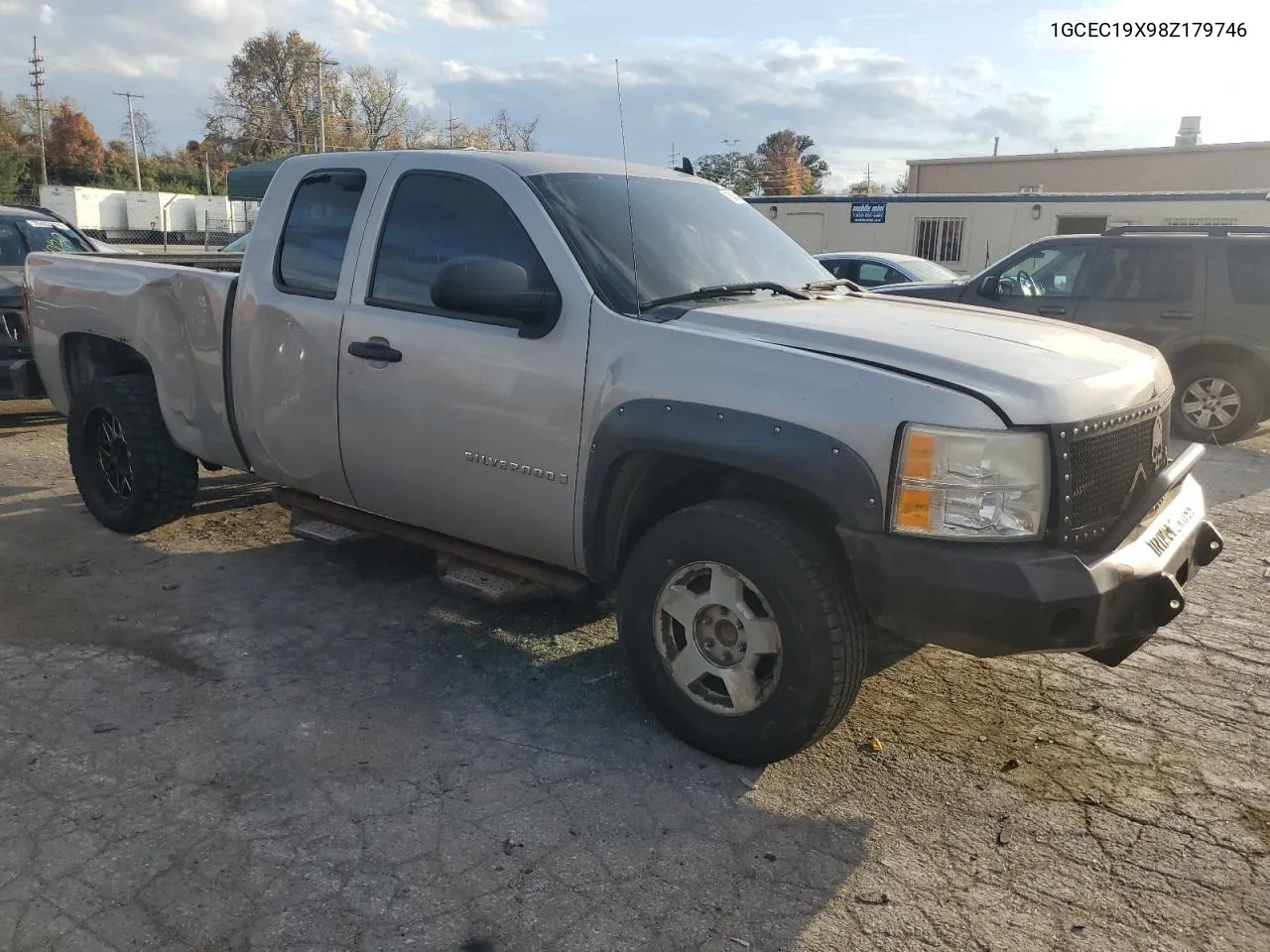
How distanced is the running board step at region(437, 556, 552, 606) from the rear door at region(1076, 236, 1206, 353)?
6.78 metres

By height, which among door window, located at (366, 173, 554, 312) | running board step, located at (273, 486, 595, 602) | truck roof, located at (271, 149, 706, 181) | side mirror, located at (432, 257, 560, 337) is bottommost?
running board step, located at (273, 486, 595, 602)

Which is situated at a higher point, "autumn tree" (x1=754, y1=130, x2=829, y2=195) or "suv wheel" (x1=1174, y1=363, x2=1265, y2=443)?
"autumn tree" (x1=754, y1=130, x2=829, y2=195)

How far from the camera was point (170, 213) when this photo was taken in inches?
1804

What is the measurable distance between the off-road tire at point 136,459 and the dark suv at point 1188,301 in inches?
229

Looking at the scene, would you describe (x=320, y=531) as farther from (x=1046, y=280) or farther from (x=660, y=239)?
(x=1046, y=280)

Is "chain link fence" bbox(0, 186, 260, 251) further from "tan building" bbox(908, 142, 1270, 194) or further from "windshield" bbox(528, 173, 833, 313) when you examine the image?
"windshield" bbox(528, 173, 833, 313)

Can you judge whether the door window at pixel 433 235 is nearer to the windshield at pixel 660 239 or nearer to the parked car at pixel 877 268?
the windshield at pixel 660 239

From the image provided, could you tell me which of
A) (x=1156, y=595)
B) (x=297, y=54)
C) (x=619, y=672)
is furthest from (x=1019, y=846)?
(x=297, y=54)

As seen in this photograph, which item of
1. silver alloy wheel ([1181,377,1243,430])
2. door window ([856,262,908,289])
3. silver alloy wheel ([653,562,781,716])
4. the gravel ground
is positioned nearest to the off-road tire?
the gravel ground

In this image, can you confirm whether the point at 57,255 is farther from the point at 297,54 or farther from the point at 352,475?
the point at 297,54

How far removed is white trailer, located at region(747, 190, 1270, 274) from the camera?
17078 millimetres

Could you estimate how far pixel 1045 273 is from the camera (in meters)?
9.63

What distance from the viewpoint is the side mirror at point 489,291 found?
3393 millimetres

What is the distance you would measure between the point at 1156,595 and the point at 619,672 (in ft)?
6.47
